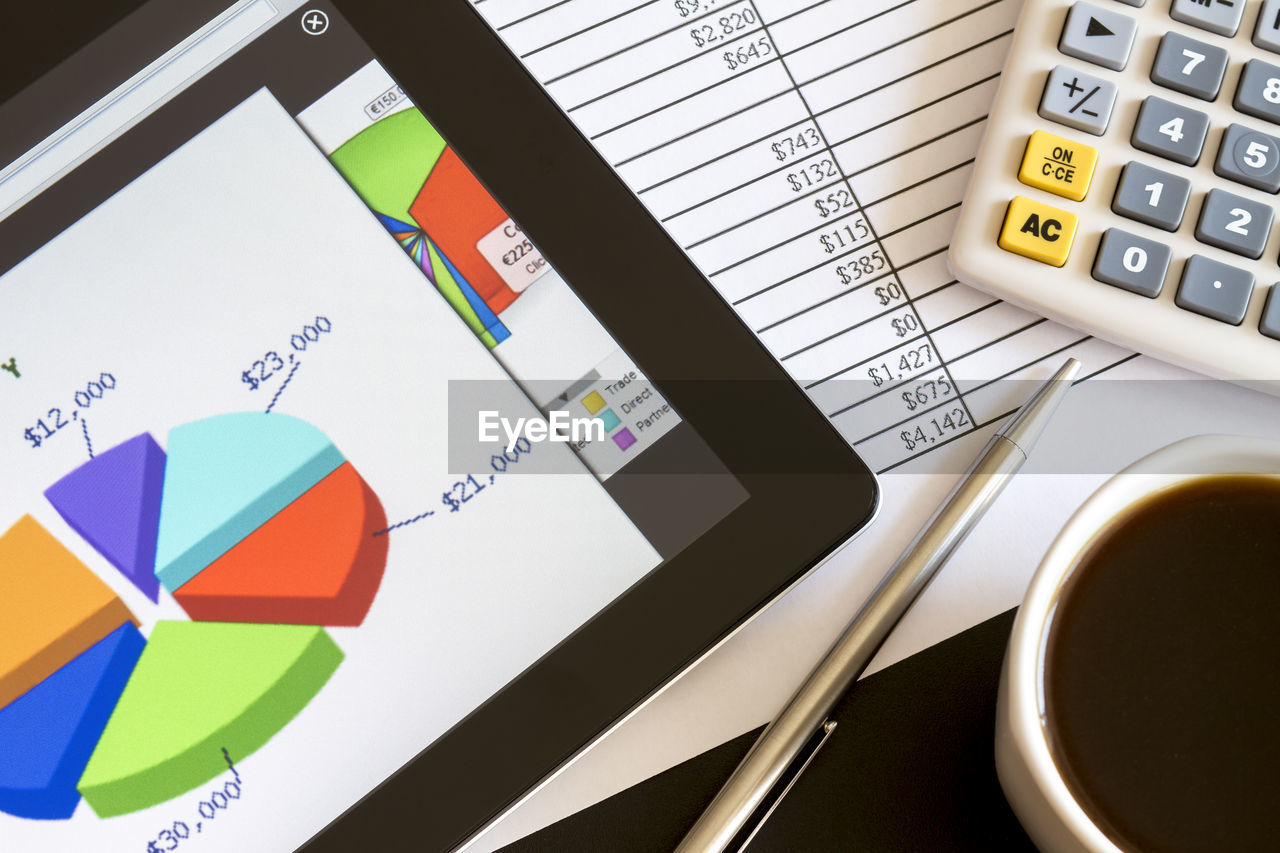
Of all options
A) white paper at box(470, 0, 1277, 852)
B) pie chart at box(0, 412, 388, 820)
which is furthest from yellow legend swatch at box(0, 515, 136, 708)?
white paper at box(470, 0, 1277, 852)

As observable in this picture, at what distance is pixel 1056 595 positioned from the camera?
291mm

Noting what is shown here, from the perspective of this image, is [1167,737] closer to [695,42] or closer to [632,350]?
[632,350]

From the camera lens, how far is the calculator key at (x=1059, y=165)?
36 cm

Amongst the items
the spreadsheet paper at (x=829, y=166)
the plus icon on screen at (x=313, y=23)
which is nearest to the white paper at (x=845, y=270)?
the spreadsheet paper at (x=829, y=166)

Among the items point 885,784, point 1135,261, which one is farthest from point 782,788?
point 1135,261

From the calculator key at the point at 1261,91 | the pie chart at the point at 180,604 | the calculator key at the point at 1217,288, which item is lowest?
the calculator key at the point at 1217,288

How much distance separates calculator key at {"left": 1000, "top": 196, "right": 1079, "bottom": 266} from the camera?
0.36 m

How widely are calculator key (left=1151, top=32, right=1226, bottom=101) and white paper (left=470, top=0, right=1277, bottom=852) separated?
6 centimetres

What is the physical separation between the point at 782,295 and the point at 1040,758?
201mm

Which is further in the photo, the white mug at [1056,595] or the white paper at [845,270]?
the white paper at [845,270]

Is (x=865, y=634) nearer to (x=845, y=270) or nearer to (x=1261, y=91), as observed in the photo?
(x=845, y=270)

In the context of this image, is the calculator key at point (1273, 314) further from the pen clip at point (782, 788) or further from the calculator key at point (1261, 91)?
the pen clip at point (782, 788)

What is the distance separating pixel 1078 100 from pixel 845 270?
0.35 ft

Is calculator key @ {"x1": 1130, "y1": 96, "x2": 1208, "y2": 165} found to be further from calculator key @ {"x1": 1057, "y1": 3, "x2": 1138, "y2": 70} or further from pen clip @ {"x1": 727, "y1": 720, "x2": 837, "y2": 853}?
pen clip @ {"x1": 727, "y1": 720, "x2": 837, "y2": 853}
